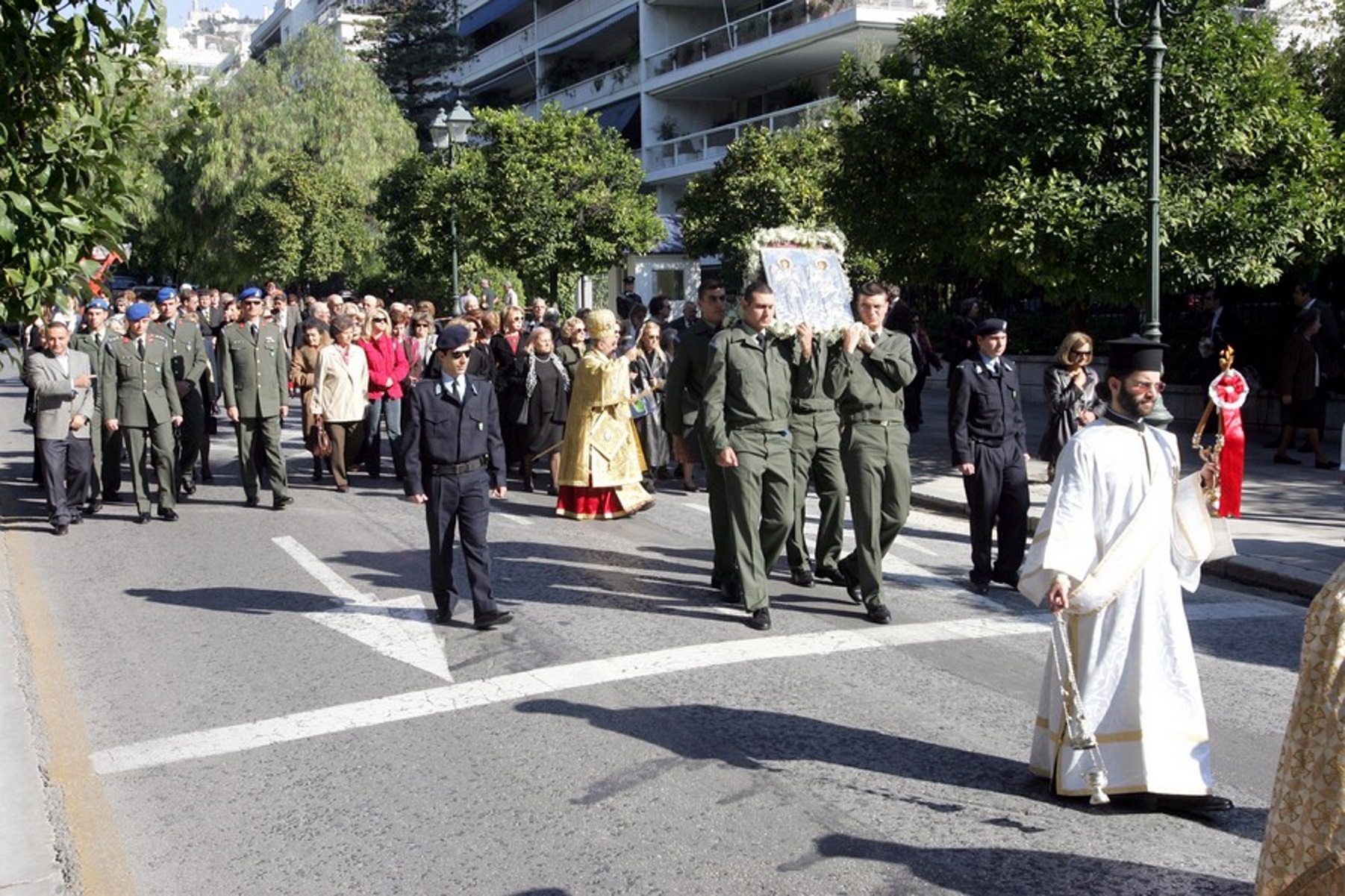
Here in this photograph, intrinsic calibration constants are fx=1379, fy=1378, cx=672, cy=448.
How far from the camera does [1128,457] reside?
533 cm

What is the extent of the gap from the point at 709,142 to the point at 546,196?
59.7 feet

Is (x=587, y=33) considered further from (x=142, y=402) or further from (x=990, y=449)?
(x=990, y=449)

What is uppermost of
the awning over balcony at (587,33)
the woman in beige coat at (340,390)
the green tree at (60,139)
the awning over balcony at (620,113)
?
the awning over balcony at (587,33)

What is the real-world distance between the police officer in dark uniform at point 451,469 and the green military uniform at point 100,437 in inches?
219

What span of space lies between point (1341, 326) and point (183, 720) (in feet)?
52.8

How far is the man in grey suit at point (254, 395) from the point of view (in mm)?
13203

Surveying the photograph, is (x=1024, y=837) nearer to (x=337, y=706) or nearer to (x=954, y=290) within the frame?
(x=337, y=706)

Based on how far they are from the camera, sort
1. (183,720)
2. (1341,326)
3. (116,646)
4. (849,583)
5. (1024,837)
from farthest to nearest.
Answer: (1341,326) → (849,583) → (116,646) → (183,720) → (1024,837)

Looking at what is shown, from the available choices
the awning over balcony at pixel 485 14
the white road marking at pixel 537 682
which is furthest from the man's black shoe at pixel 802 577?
the awning over balcony at pixel 485 14

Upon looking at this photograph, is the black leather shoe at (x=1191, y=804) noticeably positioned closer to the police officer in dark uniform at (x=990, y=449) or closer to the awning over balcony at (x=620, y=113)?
the police officer in dark uniform at (x=990, y=449)

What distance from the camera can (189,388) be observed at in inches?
545

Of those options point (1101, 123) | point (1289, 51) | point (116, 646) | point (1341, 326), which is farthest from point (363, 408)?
point (1289, 51)

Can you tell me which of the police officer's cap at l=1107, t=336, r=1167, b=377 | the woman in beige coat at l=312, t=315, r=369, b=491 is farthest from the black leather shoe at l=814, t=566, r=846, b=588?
the woman in beige coat at l=312, t=315, r=369, b=491

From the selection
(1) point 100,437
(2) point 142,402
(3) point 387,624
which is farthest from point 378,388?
(3) point 387,624
